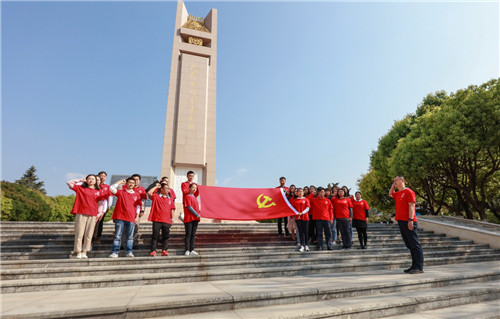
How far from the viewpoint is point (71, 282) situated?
4051mm

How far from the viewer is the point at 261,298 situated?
11.2ft

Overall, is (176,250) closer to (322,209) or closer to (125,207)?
(125,207)

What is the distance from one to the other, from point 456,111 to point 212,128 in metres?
13.6

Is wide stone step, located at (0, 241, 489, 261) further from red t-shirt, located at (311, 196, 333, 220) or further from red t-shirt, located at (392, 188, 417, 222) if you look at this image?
red t-shirt, located at (392, 188, 417, 222)

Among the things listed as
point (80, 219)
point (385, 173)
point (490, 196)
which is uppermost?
point (385, 173)

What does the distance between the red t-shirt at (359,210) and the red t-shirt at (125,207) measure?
20.0 ft

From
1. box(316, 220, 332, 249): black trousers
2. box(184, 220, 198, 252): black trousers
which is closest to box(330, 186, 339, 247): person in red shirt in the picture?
box(316, 220, 332, 249): black trousers

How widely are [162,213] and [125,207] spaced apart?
782mm

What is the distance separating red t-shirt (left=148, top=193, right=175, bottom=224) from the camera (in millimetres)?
5863

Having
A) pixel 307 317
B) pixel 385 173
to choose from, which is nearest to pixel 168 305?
pixel 307 317

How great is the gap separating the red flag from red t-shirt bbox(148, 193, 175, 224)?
1.50 metres

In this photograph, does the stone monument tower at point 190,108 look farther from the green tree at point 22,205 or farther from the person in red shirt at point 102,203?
the person in red shirt at point 102,203

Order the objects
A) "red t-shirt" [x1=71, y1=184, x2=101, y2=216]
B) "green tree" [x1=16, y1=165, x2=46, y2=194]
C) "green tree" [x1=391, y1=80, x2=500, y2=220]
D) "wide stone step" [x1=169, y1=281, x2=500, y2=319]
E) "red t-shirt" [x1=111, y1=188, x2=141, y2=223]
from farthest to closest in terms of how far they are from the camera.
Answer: "green tree" [x1=16, y1=165, x2=46, y2=194]
"green tree" [x1=391, y1=80, x2=500, y2=220]
"red t-shirt" [x1=111, y1=188, x2=141, y2=223]
"red t-shirt" [x1=71, y1=184, x2=101, y2=216]
"wide stone step" [x1=169, y1=281, x2=500, y2=319]

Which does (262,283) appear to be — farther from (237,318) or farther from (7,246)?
(7,246)
